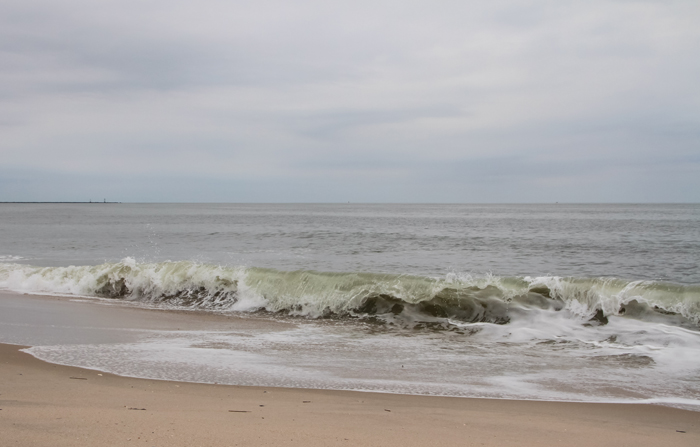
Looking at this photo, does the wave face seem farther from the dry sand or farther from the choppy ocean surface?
the dry sand

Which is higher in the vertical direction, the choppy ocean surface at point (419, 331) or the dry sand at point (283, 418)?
the dry sand at point (283, 418)

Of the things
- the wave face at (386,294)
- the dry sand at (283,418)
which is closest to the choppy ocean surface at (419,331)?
the wave face at (386,294)

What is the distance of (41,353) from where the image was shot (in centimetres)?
689

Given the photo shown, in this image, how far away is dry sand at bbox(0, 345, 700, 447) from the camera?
12.2ft

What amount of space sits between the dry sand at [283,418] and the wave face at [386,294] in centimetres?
509

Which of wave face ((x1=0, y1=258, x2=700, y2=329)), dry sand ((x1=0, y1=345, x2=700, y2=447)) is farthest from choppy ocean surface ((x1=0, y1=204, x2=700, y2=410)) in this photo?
dry sand ((x1=0, y1=345, x2=700, y2=447))

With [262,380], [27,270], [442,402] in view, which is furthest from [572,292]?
[27,270]

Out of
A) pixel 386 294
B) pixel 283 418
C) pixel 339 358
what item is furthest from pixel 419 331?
pixel 283 418

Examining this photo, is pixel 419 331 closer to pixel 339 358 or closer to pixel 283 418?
pixel 339 358

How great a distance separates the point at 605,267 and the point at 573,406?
50.8 feet

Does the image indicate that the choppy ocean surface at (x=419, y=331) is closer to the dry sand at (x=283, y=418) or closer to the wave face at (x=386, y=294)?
the wave face at (x=386, y=294)

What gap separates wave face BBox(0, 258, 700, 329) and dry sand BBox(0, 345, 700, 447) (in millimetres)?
5087

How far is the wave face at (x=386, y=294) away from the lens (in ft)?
33.2

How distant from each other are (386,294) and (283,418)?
23.3ft
